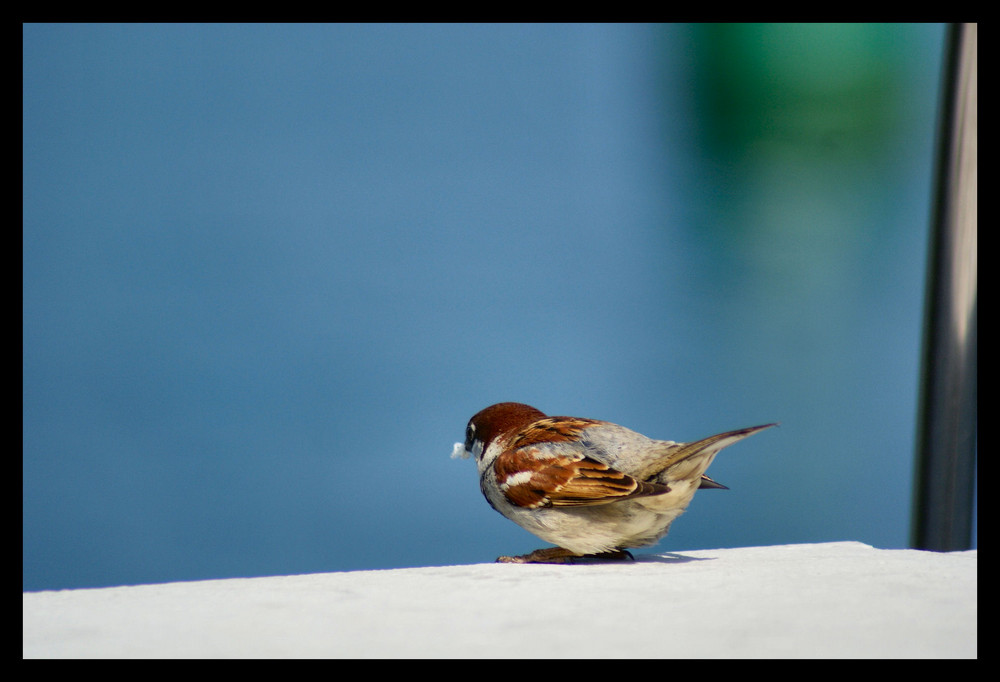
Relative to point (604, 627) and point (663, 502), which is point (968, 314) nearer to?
point (663, 502)

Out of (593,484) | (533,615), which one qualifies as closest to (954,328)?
(593,484)

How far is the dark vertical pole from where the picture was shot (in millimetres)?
1519

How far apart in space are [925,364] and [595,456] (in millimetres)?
683

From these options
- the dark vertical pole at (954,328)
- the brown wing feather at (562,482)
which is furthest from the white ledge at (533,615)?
the dark vertical pole at (954,328)

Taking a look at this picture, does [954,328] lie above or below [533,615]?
above

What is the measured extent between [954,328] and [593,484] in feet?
2.50

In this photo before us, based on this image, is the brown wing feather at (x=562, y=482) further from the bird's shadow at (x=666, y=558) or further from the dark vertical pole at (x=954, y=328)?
the dark vertical pole at (x=954, y=328)

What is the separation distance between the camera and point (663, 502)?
1.37 meters

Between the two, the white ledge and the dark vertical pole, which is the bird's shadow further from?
the dark vertical pole

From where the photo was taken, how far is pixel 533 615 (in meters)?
0.92

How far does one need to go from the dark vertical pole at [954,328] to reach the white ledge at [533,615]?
0.32 meters

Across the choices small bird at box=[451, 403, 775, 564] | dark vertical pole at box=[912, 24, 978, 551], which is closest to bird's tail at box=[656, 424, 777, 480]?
small bird at box=[451, 403, 775, 564]

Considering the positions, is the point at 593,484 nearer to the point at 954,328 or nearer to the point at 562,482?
the point at 562,482

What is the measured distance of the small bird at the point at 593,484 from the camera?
1.34m
